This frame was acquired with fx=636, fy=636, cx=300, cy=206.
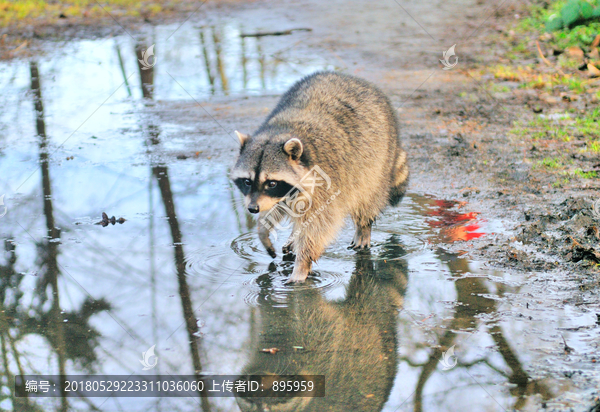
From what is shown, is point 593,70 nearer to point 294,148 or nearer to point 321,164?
point 321,164

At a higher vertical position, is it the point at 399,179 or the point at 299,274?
the point at 399,179

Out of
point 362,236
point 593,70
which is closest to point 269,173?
point 362,236

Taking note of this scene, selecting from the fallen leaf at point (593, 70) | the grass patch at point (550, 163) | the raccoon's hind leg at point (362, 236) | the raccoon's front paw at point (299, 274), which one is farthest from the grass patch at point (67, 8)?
the raccoon's front paw at point (299, 274)

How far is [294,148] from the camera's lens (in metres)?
4.84

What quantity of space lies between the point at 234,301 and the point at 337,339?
0.88m

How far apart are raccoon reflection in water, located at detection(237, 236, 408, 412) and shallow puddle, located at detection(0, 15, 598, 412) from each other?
1cm

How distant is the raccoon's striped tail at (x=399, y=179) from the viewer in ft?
20.1

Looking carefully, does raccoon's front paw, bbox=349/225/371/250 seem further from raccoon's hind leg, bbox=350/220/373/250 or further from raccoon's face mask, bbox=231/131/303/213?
raccoon's face mask, bbox=231/131/303/213

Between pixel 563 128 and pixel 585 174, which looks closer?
pixel 585 174

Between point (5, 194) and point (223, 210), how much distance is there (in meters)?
2.38

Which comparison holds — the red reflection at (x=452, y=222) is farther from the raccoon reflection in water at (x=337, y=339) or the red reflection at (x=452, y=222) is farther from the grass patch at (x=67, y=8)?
the grass patch at (x=67, y=8)

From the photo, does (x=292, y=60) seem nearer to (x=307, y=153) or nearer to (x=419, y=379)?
(x=307, y=153)

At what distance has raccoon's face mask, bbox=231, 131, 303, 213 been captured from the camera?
476cm

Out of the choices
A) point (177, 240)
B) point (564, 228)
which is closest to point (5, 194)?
point (177, 240)
